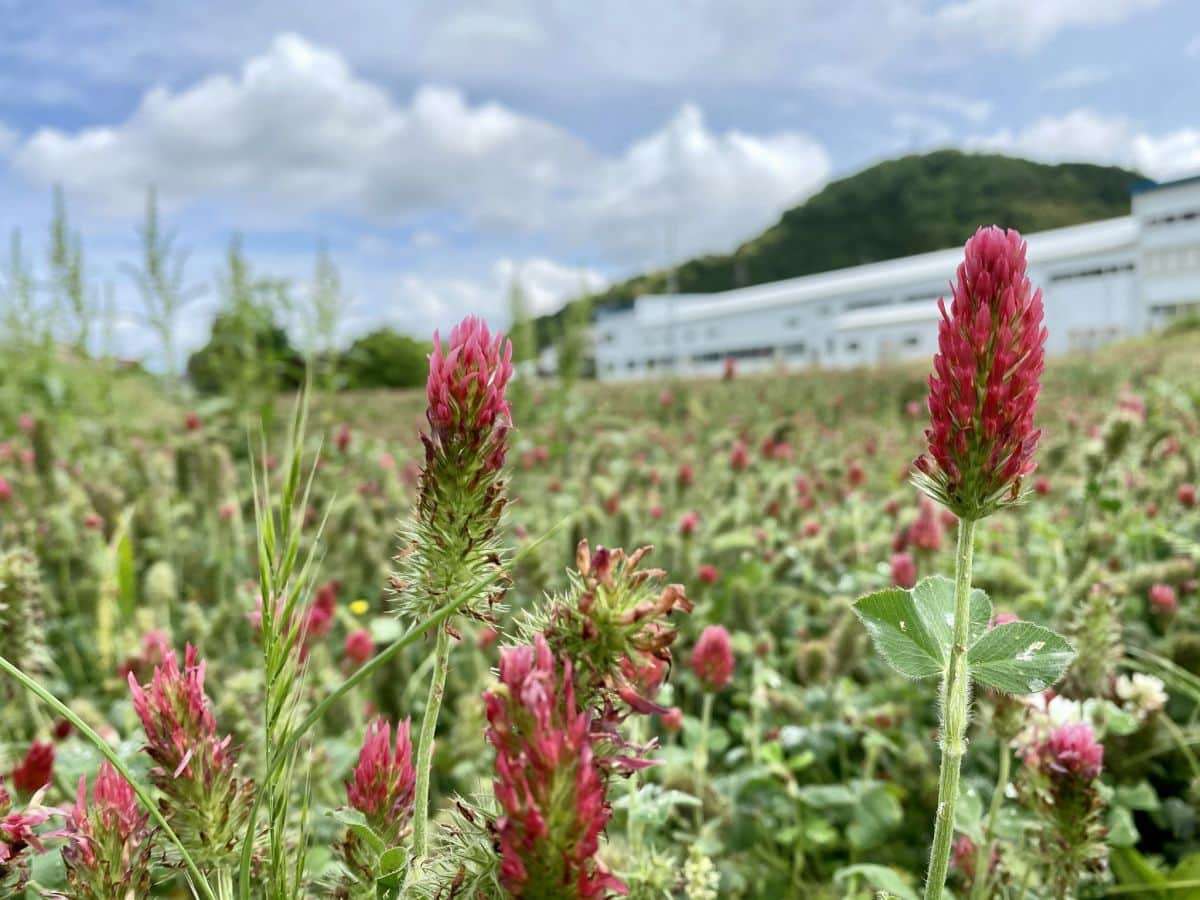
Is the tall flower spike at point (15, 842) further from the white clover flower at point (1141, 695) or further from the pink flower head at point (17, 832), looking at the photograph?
the white clover flower at point (1141, 695)

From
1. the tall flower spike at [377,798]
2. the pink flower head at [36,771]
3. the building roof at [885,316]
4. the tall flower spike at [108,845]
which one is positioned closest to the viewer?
the tall flower spike at [108,845]

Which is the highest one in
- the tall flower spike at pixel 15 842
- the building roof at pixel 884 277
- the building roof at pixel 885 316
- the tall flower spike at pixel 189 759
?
the building roof at pixel 884 277

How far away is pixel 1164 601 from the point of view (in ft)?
10.2

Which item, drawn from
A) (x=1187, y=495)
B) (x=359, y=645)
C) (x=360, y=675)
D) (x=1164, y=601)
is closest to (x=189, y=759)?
(x=360, y=675)

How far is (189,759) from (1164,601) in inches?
127

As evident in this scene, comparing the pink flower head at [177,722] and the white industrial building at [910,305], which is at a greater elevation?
the white industrial building at [910,305]

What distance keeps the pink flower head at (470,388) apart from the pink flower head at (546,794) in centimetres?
32

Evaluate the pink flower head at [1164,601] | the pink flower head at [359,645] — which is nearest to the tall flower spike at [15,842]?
the pink flower head at [359,645]

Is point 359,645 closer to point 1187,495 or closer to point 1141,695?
point 1141,695

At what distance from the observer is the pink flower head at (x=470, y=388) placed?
93 cm

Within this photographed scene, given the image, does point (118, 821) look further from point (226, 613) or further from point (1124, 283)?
point (1124, 283)

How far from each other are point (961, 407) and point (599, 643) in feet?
1.61

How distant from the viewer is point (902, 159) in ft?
531

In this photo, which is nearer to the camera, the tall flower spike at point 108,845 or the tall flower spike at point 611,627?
the tall flower spike at point 611,627
